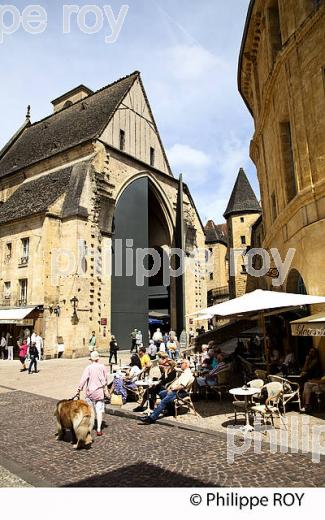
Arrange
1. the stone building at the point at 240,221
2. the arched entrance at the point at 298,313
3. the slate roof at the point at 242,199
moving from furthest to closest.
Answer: the slate roof at the point at 242,199, the stone building at the point at 240,221, the arched entrance at the point at 298,313

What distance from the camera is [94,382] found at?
6.59 metres

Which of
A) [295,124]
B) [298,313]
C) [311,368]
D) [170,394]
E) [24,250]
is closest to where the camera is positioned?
[170,394]

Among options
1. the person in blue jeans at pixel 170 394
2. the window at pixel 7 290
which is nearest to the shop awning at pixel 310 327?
the person in blue jeans at pixel 170 394

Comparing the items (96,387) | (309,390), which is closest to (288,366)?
(309,390)

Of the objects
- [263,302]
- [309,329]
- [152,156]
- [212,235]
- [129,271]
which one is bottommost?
[309,329]

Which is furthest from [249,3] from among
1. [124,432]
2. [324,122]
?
[124,432]

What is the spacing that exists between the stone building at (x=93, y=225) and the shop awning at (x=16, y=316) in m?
0.08

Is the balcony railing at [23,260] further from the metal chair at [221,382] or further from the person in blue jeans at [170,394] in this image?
the person in blue jeans at [170,394]

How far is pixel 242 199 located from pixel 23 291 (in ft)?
86.6

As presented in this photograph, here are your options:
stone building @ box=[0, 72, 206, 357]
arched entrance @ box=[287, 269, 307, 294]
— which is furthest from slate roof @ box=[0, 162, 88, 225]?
arched entrance @ box=[287, 269, 307, 294]

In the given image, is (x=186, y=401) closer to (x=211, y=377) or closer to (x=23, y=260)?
(x=211, y=377)

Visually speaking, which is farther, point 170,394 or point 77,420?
point 170,394

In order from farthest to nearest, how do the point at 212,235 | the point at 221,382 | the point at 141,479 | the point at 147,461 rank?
1. the point at 212,235
2. the point at 221,382
3. the point at 147,461
4. the point at 141,479

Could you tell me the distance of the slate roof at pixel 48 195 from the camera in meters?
22.3
